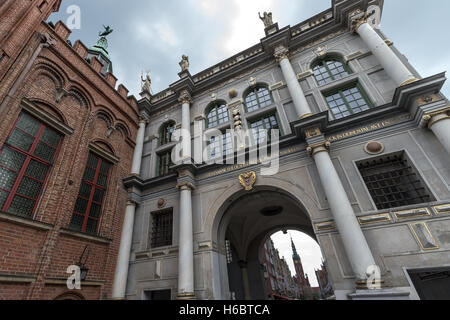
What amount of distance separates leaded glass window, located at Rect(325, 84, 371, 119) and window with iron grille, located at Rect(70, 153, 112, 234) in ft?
36.3

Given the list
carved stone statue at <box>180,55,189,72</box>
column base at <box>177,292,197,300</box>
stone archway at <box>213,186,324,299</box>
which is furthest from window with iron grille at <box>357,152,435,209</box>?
carved stone statue at <box>180,55,189,72</box>

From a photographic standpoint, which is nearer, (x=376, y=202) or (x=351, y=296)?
(x=351, y=296)

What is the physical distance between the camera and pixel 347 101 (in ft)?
29.4

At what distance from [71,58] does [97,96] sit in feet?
6.36

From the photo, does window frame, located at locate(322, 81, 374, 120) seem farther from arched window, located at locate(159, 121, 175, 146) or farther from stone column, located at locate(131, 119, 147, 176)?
stone column, located at locate(131, 119, 147, 176)

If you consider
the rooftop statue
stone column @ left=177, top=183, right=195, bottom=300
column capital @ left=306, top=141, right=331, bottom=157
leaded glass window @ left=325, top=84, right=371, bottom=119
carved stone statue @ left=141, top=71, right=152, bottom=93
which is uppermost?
the rooftop statue

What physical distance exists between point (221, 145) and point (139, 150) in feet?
16.7

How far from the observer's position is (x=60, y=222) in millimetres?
7555

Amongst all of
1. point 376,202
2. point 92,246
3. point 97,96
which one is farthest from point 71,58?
point 376,202

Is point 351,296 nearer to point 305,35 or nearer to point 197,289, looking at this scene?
point 197,289

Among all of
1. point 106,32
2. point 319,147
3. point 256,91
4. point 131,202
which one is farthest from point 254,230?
point 106,32

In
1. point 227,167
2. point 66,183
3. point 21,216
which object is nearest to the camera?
point 21,216

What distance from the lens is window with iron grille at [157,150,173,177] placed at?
11789 mm

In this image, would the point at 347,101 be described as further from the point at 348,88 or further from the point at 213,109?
the point at 213,109
